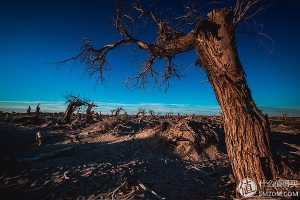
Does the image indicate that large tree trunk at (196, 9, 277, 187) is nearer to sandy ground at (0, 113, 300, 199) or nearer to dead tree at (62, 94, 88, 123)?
sandy ground at (0, 113, 300, 199)

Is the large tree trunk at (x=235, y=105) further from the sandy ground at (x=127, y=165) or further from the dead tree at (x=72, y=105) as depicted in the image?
the dead tree at (x=72, y=105)

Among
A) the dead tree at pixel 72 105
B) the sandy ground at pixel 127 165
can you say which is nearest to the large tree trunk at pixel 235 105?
the sandy ground at pixel 127 165

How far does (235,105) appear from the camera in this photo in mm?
3467

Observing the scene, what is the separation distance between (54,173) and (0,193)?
3.44ft

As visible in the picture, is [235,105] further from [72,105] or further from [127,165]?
[72,105]

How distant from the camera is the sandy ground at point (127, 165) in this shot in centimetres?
371

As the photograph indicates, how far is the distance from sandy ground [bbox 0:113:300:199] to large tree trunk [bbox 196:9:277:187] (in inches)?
20.7

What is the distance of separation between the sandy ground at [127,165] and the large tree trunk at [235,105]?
525mm

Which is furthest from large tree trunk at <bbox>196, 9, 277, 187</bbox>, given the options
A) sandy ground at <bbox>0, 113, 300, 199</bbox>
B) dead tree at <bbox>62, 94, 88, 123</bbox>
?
dead tree at <bbox>62, 94, 88, 123</bbox>

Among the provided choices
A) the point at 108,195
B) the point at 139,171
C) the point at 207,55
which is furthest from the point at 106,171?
the point at 207,55

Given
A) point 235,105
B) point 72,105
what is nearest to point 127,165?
point 235,105

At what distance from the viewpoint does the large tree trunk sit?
129 inches

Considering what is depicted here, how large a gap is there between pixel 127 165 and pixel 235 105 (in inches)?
118

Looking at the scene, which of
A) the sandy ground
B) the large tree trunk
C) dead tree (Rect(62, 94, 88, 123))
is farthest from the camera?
dead tree (Rect(62, 94, 88, 123))
